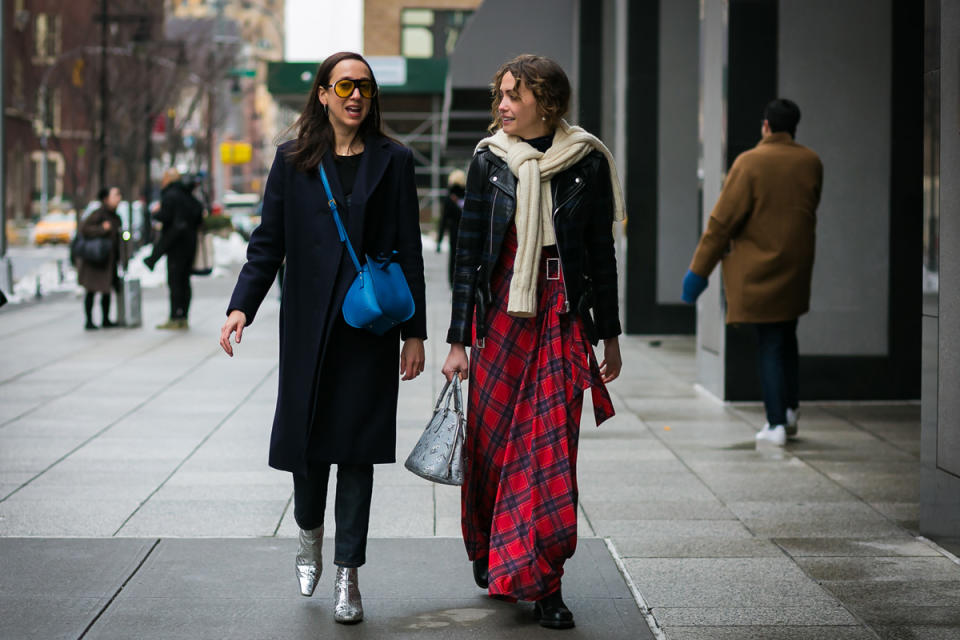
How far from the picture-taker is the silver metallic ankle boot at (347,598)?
468cm

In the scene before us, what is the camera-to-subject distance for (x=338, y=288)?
464cm

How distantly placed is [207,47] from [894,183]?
40.6 metres

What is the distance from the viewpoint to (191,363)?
12.8 m

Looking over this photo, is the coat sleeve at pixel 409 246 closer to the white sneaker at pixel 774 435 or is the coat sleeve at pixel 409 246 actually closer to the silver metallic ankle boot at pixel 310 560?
the silver metallic ankle boot at pixel 310 560

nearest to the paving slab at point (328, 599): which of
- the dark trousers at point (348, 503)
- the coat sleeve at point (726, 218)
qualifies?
the dark trousers at point (348, 503)

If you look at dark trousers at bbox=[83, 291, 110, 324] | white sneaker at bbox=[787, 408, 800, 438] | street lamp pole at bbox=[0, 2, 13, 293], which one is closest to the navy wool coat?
white sneaker at bbox=[787, 408, 800, 438]

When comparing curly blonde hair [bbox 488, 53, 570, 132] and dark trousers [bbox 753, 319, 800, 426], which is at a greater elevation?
curly blonde hair [bbox 488, 53, 570, 132]

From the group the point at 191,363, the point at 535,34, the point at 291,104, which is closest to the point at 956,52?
the point at 191,363

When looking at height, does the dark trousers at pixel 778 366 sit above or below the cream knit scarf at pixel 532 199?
below

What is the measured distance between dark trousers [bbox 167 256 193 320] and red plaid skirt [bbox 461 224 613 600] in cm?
1210

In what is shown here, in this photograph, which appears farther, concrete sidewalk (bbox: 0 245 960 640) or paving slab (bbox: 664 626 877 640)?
concrete sidewalk (bbox: 0 245 960 640)

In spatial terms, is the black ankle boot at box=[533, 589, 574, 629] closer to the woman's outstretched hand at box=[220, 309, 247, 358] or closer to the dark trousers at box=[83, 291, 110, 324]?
the woman's outstretched hand at box=[220, 309, 247, 358]

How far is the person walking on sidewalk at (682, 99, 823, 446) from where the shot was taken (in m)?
8.08

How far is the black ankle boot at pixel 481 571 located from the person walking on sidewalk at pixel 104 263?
468 inches
